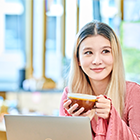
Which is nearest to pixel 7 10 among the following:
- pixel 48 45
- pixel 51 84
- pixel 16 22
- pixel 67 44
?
pixel 16 22

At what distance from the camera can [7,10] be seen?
3.87 meters

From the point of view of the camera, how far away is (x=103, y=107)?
3.47 feet

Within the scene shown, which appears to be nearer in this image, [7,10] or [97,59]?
[97,59]

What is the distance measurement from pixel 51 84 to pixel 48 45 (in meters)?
0.64

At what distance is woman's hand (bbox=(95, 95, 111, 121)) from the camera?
105cm

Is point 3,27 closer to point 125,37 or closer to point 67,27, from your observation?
point 67,27

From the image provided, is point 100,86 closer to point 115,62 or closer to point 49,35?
point 115,62

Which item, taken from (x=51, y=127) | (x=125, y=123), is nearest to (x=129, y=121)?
(x=125, y=123)

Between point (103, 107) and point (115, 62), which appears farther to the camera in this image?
point (115, 62)

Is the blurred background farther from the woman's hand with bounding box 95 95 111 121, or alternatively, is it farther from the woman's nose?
the woman's hand with bounding box 95 95 111 121

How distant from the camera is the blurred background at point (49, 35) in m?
3.77

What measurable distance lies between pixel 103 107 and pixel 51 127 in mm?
263

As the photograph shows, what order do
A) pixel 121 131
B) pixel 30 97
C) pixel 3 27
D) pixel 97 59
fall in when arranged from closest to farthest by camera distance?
pixel 121 131, pixel 97 59, pixel 30 97, pixel 3 27

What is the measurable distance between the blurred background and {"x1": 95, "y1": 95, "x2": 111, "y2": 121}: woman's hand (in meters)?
2.66
